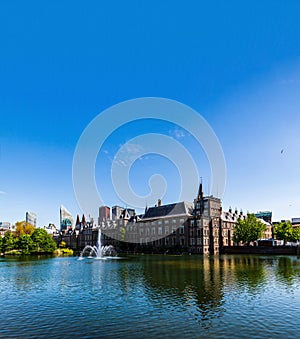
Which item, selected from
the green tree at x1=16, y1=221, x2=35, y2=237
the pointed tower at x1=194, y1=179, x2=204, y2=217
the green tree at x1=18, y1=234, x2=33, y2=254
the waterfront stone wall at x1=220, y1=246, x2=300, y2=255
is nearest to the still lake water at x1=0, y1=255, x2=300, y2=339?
the waterfront stone wall at x1=220, y1=246, x2=300, y2=255

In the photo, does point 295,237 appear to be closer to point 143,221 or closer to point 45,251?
point 143,221

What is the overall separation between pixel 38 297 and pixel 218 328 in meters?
A: 17.4

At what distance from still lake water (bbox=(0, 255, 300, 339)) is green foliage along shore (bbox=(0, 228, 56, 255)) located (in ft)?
235

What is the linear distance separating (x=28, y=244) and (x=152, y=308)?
91453 mm

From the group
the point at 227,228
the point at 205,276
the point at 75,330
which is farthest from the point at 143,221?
the point at 75,330

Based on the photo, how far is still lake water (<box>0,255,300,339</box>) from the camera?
19.2m

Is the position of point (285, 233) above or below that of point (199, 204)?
below

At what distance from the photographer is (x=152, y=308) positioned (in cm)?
2430

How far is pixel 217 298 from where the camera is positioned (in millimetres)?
27453

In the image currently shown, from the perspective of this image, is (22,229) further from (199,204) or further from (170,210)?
(199,204)

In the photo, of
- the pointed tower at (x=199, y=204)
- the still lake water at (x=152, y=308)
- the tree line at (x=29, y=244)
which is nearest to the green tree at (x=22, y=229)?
the tree line at (x=29, y=244)

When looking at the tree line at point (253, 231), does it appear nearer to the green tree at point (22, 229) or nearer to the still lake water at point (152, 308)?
the still lake water at point (152, 308)

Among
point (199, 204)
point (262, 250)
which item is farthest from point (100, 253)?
point (262, 250)

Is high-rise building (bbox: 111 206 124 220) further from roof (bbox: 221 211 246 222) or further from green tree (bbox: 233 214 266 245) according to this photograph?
green tree (bbox: 233 214 266 245)
